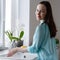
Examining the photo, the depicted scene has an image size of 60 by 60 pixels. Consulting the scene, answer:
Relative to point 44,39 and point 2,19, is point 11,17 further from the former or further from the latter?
point 44,39

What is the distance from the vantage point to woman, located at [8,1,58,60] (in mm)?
1663

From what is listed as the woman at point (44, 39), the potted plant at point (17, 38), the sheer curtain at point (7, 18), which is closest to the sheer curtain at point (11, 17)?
the sheer curtain at point (7, 18)

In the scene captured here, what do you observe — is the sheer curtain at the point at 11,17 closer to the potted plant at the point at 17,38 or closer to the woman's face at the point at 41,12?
the potted plant at the point at 17,38

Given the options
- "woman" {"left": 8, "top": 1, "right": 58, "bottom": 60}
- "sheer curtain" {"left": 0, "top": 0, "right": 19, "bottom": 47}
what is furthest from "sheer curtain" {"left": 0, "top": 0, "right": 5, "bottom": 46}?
"woman" {"left": 8, "top": 1, "right": 58, "bottom": 60}

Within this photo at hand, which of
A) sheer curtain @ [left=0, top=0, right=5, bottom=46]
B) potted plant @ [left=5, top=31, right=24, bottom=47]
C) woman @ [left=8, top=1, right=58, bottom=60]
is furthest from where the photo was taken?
sheer curtain @ [left=0, top=0, right=5, bottom=46]

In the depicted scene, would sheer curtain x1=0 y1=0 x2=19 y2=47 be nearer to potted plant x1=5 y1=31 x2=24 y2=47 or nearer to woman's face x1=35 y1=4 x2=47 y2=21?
potted plant x1=5 y1=31 x2=24 y2=47

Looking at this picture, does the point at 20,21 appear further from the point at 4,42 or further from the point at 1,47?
the point at 1,47

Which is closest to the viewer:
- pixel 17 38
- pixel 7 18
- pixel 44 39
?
pixel 44 39

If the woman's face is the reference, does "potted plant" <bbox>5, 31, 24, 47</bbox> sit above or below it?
below

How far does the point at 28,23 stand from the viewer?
2.98 meters

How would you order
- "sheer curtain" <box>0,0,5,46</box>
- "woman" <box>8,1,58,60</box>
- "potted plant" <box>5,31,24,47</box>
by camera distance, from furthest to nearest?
1. "sheer curtain" <box>0,0,5,46</box>
2. "potted plant" <box>5,31,24,47</box>
3. "woman" <box>8,1,58,60</box>

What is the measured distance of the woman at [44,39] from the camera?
1.66 m

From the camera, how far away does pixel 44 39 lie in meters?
1.67

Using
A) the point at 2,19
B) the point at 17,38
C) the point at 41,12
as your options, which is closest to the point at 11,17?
the point at 2,19
